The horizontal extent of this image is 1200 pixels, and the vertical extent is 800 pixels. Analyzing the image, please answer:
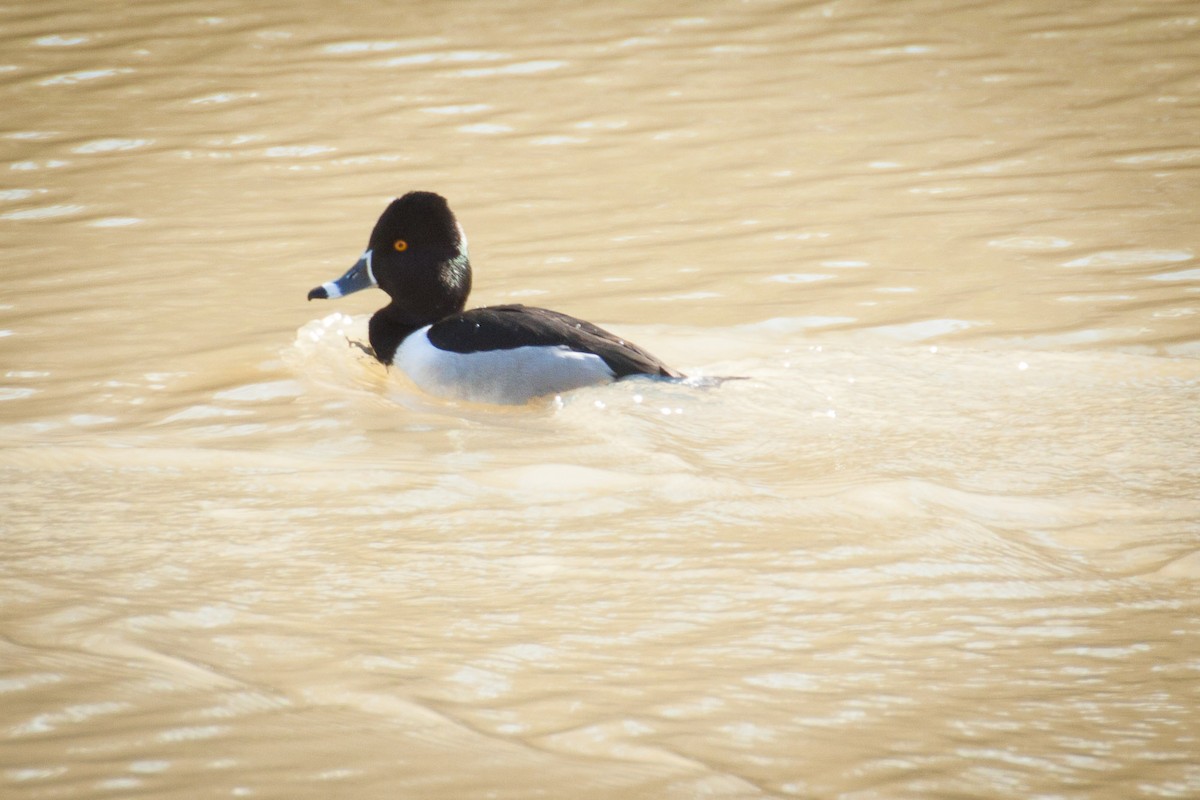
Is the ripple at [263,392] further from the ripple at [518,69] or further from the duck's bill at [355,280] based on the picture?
the ripple at [518,69]

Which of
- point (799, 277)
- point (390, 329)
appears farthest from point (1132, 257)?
point (390, 329)

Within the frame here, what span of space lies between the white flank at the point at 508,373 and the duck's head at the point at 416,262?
50 cm

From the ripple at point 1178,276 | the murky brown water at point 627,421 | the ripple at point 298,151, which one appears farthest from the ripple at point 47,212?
the ripple at point 1178,276

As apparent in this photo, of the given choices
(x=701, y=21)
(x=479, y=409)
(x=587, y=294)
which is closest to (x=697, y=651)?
(x=479, y=409)

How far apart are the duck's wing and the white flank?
0.11ft

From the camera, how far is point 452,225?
7.01 meters

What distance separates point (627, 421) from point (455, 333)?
1022 millimetres

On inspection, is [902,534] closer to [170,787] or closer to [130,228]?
[170,787]

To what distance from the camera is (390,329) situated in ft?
23.2

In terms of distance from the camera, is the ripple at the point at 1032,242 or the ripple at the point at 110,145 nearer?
the ripple at the point at 1032,242

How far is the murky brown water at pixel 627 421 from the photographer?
3422 millimetres

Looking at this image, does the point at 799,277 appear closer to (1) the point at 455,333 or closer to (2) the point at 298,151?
(1) the point at 455,333

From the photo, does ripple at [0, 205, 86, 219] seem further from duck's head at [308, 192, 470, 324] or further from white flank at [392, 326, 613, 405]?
white flank at [392, 326, 613, 405]

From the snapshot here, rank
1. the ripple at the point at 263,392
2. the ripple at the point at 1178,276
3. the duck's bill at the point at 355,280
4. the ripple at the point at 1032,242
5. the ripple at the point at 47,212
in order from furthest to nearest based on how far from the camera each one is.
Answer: the ripple at the point at 47,212, the ripple at the point at 1032,242, the ripple at the point at 1178,276, the duck's bill at the point at 355,280, the ripple at the point at 263,392
